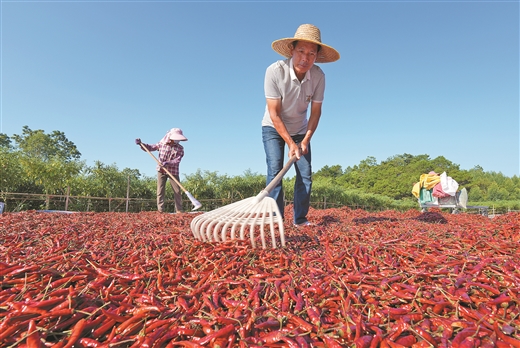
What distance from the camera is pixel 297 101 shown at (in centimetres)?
416

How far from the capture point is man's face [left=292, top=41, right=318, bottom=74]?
12.6 ft

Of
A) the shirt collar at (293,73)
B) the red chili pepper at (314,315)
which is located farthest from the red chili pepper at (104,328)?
the shirt collar at (293,73)

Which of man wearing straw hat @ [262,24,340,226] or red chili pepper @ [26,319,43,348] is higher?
man wearing straw hat @ [262,24,340,226]

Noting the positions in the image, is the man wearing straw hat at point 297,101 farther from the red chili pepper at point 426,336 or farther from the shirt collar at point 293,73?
the red chili pepper at point 426,336

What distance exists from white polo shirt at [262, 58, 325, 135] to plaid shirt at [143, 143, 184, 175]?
155 inches

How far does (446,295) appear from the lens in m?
1.77

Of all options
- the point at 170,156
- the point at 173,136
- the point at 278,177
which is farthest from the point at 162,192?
the point at 278,177

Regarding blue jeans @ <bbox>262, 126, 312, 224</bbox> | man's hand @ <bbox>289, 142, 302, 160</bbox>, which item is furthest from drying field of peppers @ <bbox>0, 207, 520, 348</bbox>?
blue jeans @ <bbox>262, 126, 312, 224</bbox>

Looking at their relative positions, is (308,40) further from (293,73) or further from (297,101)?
(297,101)

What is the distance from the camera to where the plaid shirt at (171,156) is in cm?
773

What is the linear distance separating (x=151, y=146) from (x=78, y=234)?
195 inches

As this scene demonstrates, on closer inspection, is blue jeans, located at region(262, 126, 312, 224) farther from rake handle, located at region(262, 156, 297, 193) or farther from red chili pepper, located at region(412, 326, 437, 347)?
red chili pepper, located at region(412, 326, 437, 347)

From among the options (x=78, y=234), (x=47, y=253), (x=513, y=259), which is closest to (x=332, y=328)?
(x=513, y=259)

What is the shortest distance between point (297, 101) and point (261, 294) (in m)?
2.90
